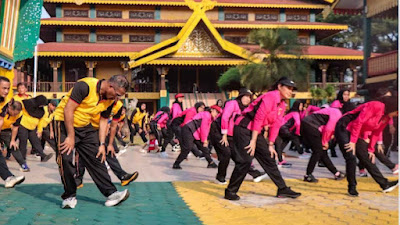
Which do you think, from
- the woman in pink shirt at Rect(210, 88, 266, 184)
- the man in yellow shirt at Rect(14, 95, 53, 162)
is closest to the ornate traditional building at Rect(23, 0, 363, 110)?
the man in yellow shirt at Rect(14, 95, 53, 162)

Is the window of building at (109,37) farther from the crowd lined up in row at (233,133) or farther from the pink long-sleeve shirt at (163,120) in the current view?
the crowd lined up in row at (233,133)

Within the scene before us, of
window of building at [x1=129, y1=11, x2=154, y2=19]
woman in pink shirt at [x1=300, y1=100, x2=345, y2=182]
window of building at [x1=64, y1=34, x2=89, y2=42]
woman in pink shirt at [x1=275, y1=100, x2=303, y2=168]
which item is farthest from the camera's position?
window of building at [x1=129, y1=11, x2=154, y2=19]

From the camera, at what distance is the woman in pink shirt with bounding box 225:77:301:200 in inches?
237

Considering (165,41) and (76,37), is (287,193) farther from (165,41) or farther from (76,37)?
(76,37)

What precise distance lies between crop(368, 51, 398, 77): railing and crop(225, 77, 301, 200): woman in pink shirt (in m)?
9.51

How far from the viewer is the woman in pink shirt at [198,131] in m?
9.82

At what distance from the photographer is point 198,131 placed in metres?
10.1

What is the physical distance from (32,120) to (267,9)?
26344mm

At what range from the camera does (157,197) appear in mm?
6520

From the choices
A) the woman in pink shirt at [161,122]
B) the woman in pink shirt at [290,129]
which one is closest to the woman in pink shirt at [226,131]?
the woman in pink shirt at [290,129]

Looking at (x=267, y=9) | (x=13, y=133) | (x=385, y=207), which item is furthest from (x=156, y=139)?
(x=267, y=9)

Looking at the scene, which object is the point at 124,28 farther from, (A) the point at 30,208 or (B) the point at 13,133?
(A) the point at 30,208

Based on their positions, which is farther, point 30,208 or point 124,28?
point 124,28

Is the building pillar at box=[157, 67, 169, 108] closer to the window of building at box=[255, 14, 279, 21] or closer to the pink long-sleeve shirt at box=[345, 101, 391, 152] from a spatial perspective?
the window of building at box=[255, 14, 279, 21]
